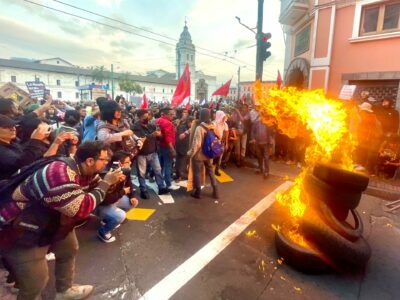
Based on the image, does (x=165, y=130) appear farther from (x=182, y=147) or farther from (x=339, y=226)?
(x=339, y=226)

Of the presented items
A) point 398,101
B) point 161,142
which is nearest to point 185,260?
point 161,142

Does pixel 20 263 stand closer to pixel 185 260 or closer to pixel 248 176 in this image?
pixel 185 260

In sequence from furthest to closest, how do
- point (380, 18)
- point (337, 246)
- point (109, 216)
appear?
point (380, 18), point (109, 216), point (337, 246)

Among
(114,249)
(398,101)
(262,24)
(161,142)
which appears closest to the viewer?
(114,249)

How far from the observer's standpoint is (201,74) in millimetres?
106125

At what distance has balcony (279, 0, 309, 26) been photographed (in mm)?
11375

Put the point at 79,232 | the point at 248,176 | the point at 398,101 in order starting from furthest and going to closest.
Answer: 1. the point at 398,101
2. the point at 248,176
3. the point at 79,232

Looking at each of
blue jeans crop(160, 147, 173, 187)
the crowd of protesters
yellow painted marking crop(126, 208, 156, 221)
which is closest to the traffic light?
the crowd of protesters

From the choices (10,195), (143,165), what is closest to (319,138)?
(143,165)

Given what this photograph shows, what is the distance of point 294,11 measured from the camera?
39.2 feet

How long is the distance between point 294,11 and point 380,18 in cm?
431

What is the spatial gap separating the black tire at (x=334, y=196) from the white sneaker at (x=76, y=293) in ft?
11.0

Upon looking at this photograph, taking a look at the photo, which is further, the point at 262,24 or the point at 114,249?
the point at 262,24

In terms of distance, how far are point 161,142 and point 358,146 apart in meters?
6.32
